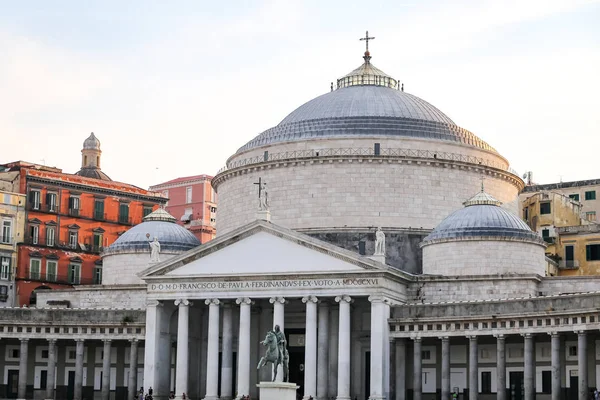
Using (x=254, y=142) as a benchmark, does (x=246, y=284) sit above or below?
below

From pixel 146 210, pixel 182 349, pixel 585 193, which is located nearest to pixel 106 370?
pixel 182 349

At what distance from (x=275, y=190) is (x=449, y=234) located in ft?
48.4

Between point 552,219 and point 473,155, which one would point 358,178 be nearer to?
Result: point 473,155

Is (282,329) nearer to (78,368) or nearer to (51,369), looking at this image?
(78,368)

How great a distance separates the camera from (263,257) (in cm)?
7925

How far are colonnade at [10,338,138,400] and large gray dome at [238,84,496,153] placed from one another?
18668 millimetres

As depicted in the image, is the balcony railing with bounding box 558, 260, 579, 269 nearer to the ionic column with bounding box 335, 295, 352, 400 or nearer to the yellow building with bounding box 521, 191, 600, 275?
the yellow building with bounding box 521, 191, 600, 275

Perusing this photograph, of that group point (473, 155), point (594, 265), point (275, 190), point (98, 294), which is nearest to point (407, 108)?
point (473, 155)

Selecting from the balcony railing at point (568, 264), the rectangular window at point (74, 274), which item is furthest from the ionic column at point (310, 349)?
the rectangular window at point (74, 274)

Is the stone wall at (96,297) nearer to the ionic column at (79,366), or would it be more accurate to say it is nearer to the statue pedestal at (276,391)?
the ionic column at (79,366)

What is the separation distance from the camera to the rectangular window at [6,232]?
10136 centimetres

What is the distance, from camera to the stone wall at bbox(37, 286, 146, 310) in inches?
3504

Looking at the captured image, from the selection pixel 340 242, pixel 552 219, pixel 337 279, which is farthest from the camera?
pixel 552 219

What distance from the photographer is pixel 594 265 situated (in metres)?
94.0
